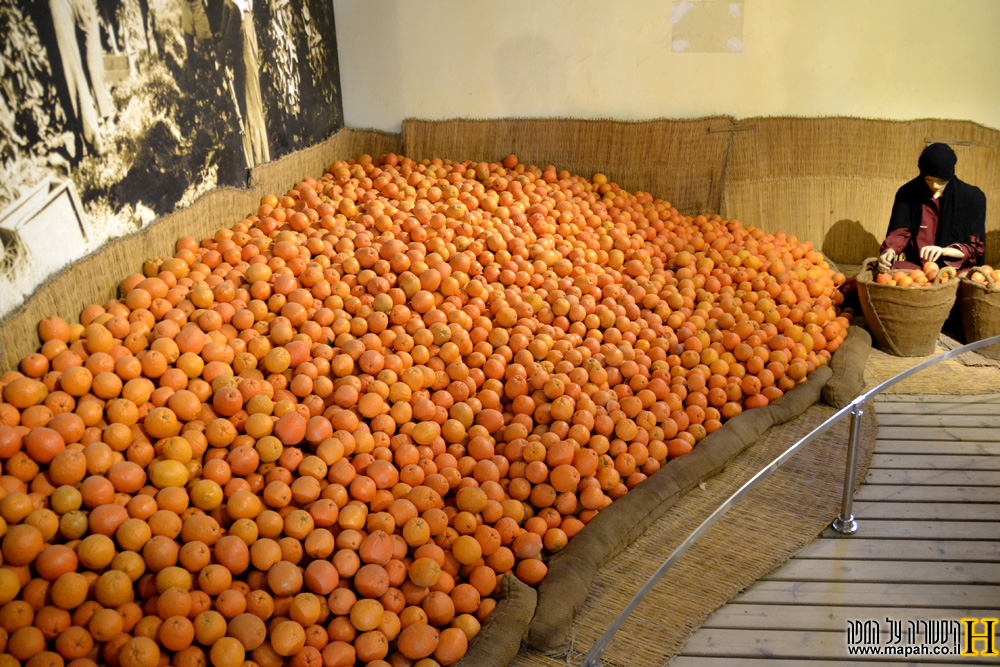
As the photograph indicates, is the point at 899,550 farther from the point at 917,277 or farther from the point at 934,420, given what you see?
the point at 917,277

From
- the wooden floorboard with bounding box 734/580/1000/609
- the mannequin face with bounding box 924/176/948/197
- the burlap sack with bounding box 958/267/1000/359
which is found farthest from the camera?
the mannequin face with bounding box 924/176/948/197

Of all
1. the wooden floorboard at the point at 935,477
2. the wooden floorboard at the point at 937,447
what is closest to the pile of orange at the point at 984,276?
the wooden floorboard at the point at 937,447

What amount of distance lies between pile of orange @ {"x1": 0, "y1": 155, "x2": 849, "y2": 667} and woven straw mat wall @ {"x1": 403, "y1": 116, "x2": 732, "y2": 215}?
Result: 1.01 m

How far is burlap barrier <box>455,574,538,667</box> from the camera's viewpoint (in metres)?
1.79

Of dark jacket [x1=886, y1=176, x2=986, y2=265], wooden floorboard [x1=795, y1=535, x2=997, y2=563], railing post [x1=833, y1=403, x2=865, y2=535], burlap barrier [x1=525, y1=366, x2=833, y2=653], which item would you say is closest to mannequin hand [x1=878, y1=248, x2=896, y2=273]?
dark jacket [x1=886, y1=176, x2=986, y2=265]

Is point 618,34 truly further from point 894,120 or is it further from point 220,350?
point 220,350

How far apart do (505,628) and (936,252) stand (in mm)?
3378

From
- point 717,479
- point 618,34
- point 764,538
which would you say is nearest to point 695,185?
point 618,34

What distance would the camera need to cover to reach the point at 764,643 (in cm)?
135

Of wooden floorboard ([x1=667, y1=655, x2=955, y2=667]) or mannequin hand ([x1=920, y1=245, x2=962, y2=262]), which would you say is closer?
wooden floorboard ([x1=667, y1=655, x2=955, y2=667])

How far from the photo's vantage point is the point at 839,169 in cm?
466

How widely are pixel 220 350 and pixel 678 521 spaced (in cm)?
167

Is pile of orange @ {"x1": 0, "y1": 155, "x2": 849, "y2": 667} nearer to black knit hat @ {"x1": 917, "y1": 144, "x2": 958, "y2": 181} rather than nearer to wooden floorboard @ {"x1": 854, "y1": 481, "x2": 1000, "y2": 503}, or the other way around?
wooden floorboard @ {"x1": 854, "y1": 481, "x2": 1000, "y2": 503}

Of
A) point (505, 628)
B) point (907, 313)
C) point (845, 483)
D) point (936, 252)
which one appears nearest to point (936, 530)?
point (845, 483)
